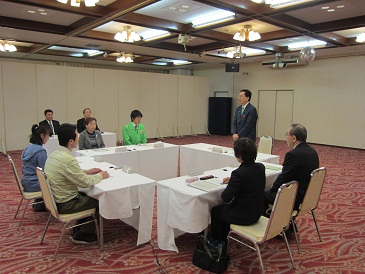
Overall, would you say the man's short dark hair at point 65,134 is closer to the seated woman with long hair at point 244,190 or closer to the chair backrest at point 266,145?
the seated woman with long hair at point 244,190

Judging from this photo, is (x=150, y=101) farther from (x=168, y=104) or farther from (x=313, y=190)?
(x=313, y=190)

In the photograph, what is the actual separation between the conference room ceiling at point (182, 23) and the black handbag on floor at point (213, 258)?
12.1 feet

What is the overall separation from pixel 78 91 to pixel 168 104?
3.57m

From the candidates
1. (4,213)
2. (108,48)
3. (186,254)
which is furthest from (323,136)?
(4,213)

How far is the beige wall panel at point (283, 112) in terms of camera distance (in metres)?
11.3

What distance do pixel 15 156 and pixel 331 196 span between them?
24.8 ft

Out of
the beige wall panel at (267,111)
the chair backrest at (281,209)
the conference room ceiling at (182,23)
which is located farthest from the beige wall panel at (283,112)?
the chair backrest at (281,209)

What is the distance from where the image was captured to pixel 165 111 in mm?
11812

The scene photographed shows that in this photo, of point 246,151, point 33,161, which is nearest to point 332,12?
point 246,151

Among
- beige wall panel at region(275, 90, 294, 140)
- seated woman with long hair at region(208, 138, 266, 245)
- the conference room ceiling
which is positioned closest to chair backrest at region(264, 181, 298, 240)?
seated woman with long hair at region(208, 138, 266, 245)

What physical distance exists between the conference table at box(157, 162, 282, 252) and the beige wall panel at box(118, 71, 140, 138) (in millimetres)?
8077

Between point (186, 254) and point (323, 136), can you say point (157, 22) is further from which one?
point (323, 136)

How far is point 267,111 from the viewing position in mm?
12086

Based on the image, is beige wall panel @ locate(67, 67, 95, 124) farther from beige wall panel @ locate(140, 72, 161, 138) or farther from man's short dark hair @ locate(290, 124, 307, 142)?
man's short dark hair @ locate(290, 124, 307, 142)
